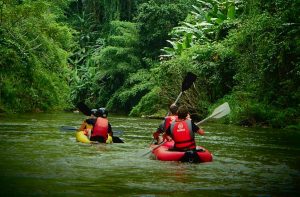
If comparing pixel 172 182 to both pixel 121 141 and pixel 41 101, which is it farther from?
pixel 41 101

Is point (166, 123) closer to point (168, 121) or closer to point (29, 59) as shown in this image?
point (168, 121)

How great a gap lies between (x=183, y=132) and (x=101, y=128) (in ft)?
10.8

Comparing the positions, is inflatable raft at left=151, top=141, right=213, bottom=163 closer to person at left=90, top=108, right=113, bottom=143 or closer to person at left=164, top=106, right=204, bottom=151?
person at left=164, top=106, right=204, bottom=151

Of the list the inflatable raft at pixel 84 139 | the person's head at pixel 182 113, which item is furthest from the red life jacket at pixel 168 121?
the inflatable raft at pixel 84 139

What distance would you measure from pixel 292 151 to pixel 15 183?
6852mm

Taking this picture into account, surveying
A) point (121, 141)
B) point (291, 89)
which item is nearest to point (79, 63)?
point (291, 89)

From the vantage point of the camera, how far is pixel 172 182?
7.50 metres

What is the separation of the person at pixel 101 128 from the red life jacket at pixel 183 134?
2.94 meters

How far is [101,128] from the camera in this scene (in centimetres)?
1240

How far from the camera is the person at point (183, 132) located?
9586mm

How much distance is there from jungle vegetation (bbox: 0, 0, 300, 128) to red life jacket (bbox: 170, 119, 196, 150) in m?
7.26

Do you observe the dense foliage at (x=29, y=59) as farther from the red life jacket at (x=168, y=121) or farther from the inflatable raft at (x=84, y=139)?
the red life jacket at (x=168, y=121)

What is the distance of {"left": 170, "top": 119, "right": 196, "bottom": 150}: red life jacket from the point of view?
9.58m

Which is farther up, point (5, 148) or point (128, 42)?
point (128, 42)
